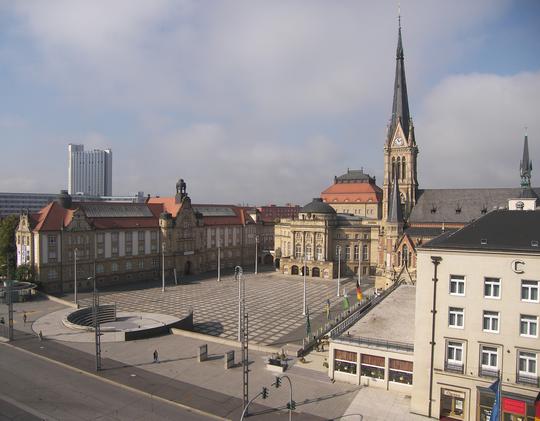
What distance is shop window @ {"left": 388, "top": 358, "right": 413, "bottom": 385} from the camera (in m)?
31.0

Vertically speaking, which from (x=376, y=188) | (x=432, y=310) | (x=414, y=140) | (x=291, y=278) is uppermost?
(x=414, y=140)

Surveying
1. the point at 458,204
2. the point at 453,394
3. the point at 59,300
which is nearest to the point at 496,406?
the point at 453,394

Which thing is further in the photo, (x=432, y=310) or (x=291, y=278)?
(x=291, y=278)

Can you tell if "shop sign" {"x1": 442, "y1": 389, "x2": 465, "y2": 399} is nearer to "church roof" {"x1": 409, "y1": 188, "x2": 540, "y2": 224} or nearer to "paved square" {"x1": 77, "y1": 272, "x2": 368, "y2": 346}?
"paved square" {"x1": 77, "y1": 272, "x2": 368, "y2": 346}

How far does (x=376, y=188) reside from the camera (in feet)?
407

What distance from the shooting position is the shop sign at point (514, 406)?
24469 mm

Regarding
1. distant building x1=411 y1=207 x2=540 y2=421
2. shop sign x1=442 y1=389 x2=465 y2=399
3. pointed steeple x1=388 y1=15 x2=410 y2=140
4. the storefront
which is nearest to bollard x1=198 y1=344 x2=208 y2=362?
distant building x1=411 y1=207 x2=540 y2=421

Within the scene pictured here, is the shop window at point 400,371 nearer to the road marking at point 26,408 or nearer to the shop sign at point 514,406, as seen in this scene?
the shop sign at point 514,406

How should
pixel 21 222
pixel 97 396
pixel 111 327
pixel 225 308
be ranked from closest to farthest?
1. pixel 97 396
2. pixel 111 327
3. pixel 225 308
4. pixel 21 222

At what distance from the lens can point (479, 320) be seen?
86.9 feet

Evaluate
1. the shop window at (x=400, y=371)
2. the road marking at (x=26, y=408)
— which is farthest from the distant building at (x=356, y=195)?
the road marking at (x=26, y=408)

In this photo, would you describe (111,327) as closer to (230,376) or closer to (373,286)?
(230,376)

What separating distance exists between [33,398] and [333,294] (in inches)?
2059

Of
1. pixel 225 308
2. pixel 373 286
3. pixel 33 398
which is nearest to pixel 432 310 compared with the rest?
pixel 33 398
